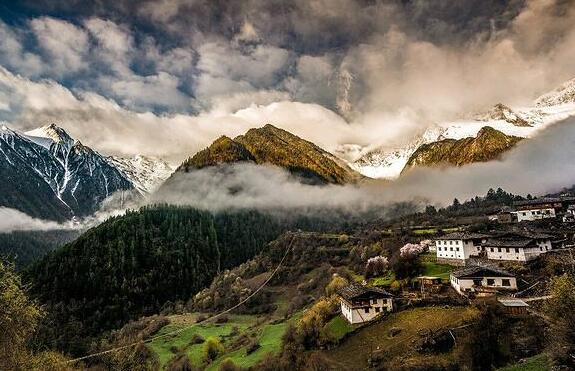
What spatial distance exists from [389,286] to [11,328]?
72.8 metres

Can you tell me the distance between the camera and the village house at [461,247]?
99.5 metres

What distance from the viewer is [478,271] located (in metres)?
75.9

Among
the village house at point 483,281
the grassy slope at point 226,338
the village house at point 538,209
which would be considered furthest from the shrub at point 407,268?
the village house at point 538,209

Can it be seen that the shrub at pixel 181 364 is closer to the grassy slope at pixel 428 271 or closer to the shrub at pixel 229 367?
the shrub at pixel 229 367

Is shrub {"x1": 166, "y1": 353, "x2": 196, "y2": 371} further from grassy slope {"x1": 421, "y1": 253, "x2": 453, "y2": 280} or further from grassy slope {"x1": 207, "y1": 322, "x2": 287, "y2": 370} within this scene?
grassy slope {"x1": 421, "y1": 253, "x2": 453, "y2": 280}

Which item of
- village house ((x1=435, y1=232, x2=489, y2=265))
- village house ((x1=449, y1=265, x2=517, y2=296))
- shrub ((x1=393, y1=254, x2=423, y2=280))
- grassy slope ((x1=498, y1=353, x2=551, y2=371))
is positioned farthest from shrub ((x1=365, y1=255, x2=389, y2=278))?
grassy slope ((x1=498, y1=353, x2=551, y2=371))

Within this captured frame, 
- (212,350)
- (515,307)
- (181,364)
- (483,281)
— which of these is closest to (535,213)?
(483,281)

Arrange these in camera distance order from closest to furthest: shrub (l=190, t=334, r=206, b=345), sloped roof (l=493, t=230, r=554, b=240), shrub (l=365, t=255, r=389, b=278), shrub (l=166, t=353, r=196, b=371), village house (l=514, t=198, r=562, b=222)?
sloped roof (l=493, t=230, r=554, b=240) → shrub (l=166, t=353, r=196, b=371) → shrub (l=365, t=255, r=389, b=278) → shrub (l=190, t=334, r=206, b=345) → village house (l=514, t=198, r=562, b=222)

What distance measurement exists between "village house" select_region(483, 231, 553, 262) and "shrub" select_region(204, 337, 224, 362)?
6611 cm

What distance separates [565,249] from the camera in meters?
83.8

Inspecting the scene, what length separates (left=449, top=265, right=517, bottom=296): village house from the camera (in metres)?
73.7

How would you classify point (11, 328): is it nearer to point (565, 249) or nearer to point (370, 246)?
point (565, 249)

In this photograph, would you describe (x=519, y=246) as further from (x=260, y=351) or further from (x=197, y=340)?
(x=197, y=340)

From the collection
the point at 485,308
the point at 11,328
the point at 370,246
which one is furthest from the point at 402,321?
the point at 370,246
